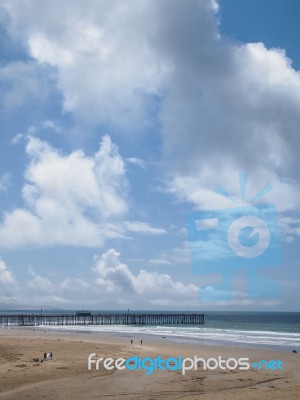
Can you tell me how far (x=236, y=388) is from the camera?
14.8 m

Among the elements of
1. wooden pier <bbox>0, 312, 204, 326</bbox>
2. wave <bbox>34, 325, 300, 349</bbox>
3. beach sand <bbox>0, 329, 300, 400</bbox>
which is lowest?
wooden pier <bbox>0, 312, 204, 326</bbox>

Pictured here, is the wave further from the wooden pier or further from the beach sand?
the wooden pier

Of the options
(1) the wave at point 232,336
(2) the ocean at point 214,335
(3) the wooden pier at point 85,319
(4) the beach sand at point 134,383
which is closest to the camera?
(4) the beach sand at point 134,383

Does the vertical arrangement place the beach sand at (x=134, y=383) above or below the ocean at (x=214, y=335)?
above

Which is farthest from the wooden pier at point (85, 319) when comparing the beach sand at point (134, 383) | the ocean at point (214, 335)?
the beach sand at point (134, 383)

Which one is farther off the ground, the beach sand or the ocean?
the beach sand

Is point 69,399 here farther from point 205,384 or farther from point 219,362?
point 219,362

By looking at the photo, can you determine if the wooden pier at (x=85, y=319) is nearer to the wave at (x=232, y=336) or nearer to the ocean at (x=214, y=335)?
the ocean at (x=214, y=335)

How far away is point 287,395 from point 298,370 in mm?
6600

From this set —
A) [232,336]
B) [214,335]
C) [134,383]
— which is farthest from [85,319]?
[134,383]

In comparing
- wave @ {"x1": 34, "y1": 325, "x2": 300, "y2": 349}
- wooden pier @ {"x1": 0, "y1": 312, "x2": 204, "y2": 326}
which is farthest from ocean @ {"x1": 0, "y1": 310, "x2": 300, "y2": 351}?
wooden pier @ {"x1": 0, "y1": 312, "x2": 204, "y2": 326}

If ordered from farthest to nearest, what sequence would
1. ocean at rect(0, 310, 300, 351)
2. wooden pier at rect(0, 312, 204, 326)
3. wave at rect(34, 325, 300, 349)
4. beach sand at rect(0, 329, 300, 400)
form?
wooden pier at rect(0, 312, 204, 326)
wave at rect(34, 325, 300, 349)
ocean at rect(0, 310, 300, 351)
beach sand at rect(0, 329, 300, 400)

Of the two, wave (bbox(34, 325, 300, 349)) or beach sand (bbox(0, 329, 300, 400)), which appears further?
wave (bbox(34, 325, 300, 349))

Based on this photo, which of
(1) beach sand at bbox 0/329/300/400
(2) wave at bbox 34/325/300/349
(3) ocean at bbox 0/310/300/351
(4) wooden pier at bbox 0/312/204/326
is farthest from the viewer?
(4) wooden pier at bbox 0/312/204/326
